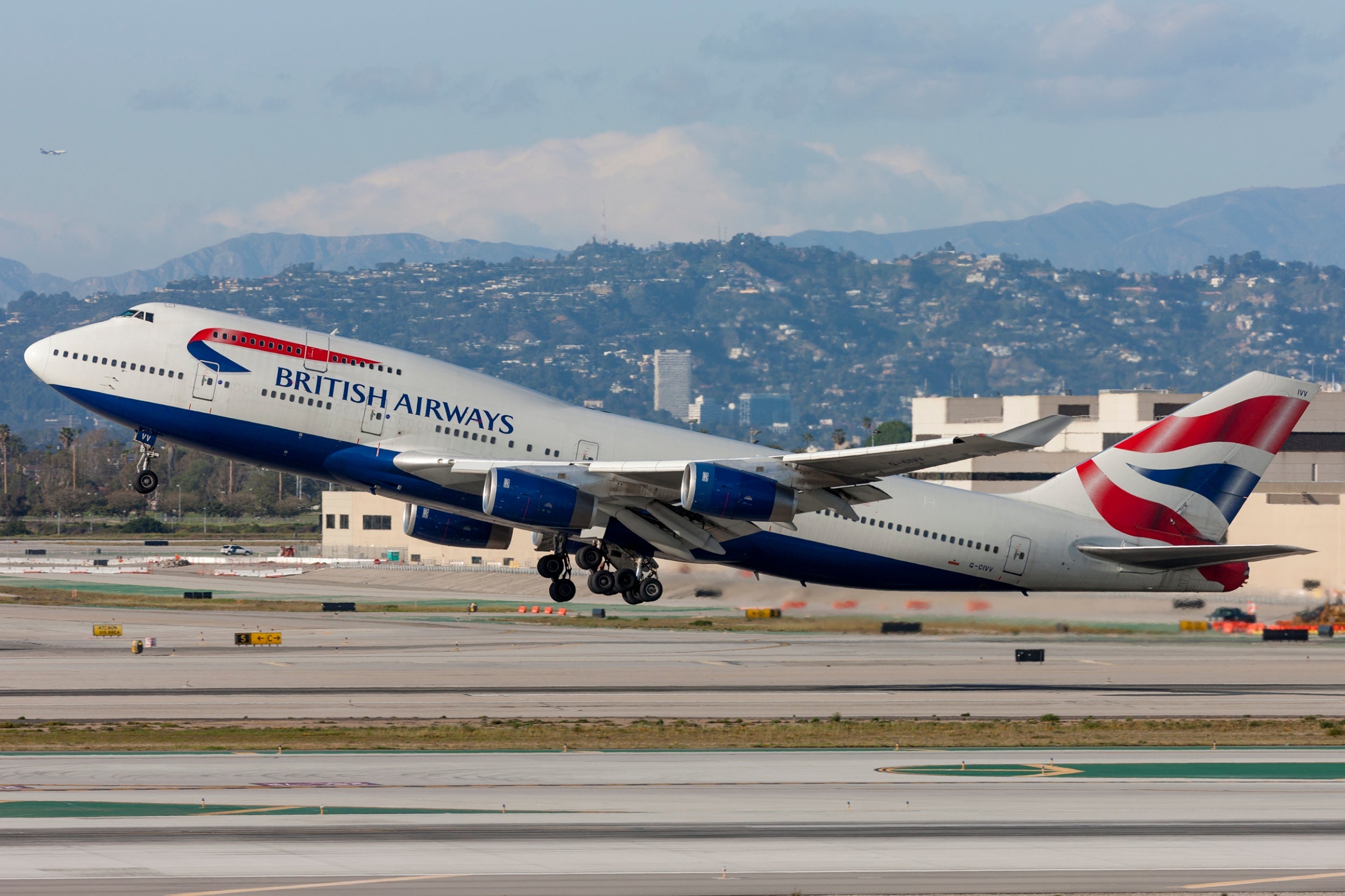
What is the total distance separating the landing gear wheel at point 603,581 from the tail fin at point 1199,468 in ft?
52.3

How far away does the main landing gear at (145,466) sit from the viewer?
44688 millimetres

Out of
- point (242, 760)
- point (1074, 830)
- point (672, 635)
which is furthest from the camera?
point (672, 635)

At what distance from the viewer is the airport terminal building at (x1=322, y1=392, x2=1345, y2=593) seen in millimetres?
98500

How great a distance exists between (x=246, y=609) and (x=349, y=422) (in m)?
70.4

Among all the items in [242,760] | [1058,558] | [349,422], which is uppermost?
[349,422]

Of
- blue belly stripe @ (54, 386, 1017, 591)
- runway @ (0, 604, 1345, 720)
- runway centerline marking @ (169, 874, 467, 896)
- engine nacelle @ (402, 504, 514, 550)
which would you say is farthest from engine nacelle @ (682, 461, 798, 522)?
runway centerline marking @ (169, 874, 467, 896)

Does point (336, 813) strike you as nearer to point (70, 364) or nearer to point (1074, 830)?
point (1074, 830)

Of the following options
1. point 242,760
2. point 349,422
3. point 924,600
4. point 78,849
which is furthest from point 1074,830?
point 924,600

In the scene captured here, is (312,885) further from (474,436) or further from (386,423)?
(474,436)

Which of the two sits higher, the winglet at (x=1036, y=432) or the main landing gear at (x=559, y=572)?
the winglet at (x=1036, y=432)

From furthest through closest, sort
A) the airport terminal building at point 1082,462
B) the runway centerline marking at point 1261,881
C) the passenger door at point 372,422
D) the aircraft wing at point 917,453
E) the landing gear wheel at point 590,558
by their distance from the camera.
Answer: the airport terminal building at point 1082,462
the landing gear wheel at point 590,558
the passenger door at point 372,422
the aircraft wing at point 917,453
the runway centerline marking at point 1261,881

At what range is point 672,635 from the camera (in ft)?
281

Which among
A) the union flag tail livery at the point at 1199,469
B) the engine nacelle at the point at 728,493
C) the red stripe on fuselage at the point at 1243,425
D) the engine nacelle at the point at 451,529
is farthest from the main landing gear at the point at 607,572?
the red stripe on fuselage at the point at 1243,425

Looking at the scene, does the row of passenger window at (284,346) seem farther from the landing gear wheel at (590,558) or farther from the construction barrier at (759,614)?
the construction barrier at (759,614)
